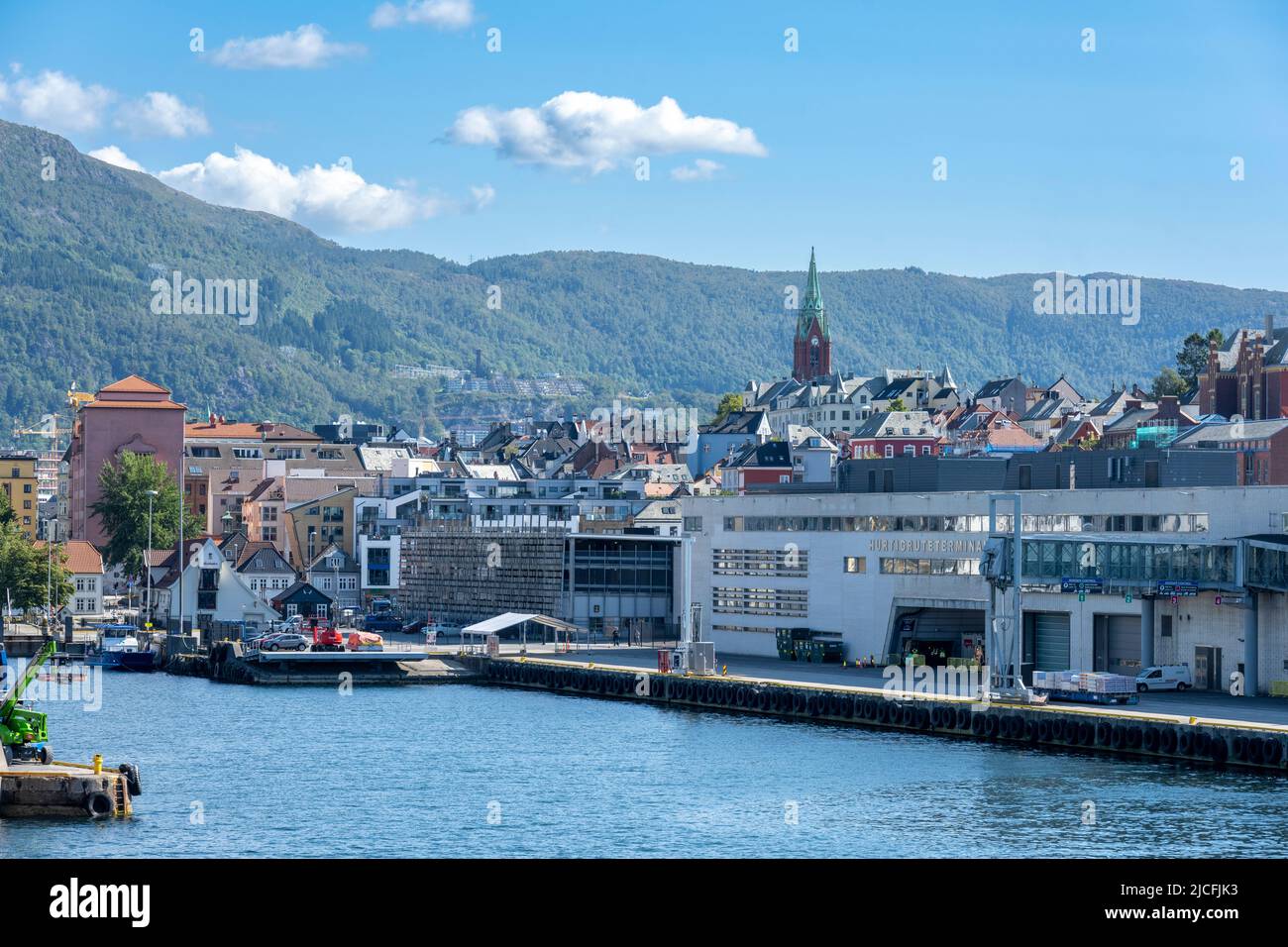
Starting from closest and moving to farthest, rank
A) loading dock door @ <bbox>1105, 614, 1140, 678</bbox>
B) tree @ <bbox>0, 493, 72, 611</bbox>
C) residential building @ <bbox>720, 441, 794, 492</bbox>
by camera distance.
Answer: loading dock door @ <bbox>1105, 614, 1140, 678</bbox> < tree @ <bbox>0, 493, 72, 611</bbox> < residential building @ <bbox>720, 441, 794, 492</bbox>

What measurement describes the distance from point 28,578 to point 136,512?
34360 mm

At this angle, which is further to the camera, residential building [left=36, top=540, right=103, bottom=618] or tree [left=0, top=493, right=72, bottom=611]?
residential building [left=36, top=540, right=103, bottom=618]

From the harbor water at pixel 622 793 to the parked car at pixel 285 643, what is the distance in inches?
1049

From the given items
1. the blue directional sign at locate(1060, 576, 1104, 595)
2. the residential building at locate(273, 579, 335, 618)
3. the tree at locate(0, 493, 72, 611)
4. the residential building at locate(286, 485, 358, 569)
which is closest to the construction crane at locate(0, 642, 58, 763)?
the blue directional sign at locate(1060, 576, 1104, 595)

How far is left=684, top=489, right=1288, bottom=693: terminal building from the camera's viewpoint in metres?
76.8

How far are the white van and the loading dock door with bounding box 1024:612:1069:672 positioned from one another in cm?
526

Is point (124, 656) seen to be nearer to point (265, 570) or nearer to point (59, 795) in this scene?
point (265, 570)

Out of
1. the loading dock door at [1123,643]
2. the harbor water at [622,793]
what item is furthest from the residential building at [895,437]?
the harbor water at [622,793]

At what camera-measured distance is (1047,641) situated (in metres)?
84.8

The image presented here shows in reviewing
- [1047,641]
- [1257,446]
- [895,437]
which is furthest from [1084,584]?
[895,437]

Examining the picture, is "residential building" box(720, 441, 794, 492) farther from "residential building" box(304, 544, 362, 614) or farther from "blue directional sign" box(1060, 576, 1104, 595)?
"blue directional sign" box(1060, 576, 1104, 595)

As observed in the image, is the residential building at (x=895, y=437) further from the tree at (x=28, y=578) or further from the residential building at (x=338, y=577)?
the tree at (x=28, y=578)

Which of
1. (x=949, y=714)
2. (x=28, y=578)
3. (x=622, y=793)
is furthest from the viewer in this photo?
(x=28, y=578)
